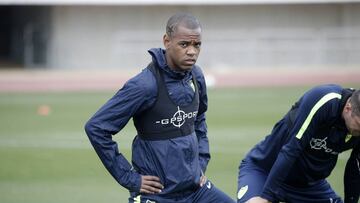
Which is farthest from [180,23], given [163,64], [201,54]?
[201,54]

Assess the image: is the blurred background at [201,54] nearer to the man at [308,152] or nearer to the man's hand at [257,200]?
the man at [308,152]

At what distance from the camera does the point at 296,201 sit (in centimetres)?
721

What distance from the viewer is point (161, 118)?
615cm

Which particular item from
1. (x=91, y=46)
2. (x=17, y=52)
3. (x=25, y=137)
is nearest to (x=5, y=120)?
(x=25, y=137)

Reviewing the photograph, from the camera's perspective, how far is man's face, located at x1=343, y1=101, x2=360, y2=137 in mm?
6184

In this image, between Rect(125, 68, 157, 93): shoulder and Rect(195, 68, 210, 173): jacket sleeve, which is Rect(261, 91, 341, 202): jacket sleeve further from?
Rect(125, 68, 157, 93): shoulder

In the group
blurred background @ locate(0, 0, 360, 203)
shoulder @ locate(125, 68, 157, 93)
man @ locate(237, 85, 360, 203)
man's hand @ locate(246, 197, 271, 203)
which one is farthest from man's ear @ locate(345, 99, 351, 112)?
blurred background @ locate(0, 0, 360, 203)

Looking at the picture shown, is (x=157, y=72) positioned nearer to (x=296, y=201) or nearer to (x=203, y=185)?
(x=203, y=185)

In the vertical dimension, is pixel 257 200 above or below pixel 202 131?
below

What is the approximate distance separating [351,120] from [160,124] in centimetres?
148

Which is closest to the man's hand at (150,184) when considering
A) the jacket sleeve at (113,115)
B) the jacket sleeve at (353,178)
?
the jacket sleeve at (113,115)

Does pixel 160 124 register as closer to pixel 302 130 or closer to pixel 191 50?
pixel 191 50

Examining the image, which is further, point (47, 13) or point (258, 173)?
point (47, 13)

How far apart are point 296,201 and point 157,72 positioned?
6.50 ft
